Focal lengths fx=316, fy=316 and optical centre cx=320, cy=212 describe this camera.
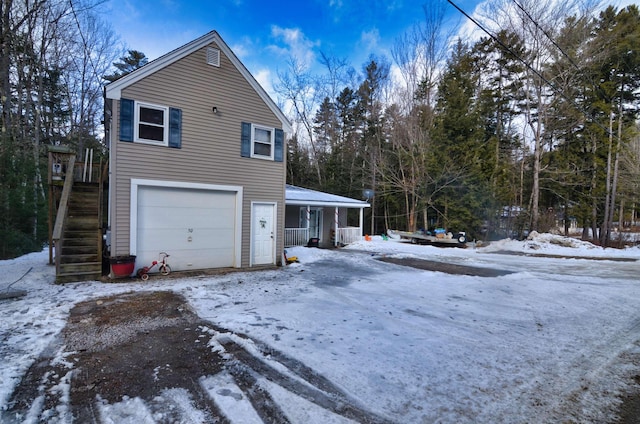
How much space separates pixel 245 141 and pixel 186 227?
2959 millimetres

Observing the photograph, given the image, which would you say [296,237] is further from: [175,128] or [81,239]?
[81,239]

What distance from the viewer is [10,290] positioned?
5852 mm

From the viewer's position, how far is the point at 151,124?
7820 mm

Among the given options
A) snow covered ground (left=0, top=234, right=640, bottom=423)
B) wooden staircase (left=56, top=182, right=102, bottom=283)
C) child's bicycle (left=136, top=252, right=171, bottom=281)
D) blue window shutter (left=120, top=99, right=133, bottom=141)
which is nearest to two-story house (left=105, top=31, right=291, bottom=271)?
blue window shutter (left=120, top=99, right=133, bottom=141)

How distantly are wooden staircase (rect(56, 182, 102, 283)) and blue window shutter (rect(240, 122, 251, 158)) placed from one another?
4.13 meters

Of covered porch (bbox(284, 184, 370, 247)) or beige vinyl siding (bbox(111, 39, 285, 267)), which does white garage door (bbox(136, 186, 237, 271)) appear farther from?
covered porch (bbox(284, 184, 370, 247))

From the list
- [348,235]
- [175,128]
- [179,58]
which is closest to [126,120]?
[175,128]

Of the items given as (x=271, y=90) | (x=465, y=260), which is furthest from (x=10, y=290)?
(x=271, y=90)

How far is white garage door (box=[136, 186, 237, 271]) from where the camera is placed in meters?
7.85

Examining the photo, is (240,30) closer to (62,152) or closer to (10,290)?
(62,152)

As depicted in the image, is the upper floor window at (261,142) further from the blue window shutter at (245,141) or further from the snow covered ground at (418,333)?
the snow covered ground at (418,333)

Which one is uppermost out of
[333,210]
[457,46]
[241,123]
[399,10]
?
[457,46]

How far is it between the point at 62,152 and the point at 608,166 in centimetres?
2630

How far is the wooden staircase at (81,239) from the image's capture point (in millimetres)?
7066
